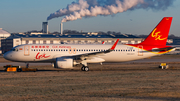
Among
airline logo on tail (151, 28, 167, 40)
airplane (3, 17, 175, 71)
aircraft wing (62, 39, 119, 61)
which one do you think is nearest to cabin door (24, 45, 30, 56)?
airplane (3, 17, 175, 71)

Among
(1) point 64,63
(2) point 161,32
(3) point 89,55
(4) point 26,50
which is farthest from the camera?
A: (2) point 161,32

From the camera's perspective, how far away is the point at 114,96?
16.2 m

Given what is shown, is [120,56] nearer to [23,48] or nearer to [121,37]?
[23,48]

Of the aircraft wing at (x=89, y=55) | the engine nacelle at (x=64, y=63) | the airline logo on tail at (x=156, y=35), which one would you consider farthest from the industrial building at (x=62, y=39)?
the engine nacelle at (x=64, y=63)

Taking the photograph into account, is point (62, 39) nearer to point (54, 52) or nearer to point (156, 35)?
point (54, 52)

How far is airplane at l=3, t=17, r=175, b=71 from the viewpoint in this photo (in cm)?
3738

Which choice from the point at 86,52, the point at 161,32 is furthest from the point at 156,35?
the point at 86,52

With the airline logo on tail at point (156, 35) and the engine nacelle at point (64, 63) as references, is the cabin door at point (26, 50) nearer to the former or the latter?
the engine nacelle at point (64, 63)

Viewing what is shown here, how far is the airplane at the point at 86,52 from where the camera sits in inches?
1471

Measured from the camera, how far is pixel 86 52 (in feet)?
128

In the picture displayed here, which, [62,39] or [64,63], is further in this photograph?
[62,39]

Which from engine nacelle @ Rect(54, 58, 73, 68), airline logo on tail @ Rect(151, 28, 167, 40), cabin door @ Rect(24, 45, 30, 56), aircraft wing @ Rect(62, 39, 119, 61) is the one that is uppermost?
airline logo on tail @ Rect(151, 28, 167, 40)

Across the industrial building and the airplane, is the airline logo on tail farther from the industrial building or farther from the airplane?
the industrial building

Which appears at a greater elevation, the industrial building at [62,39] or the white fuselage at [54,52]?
the industrial building at [62,39]
